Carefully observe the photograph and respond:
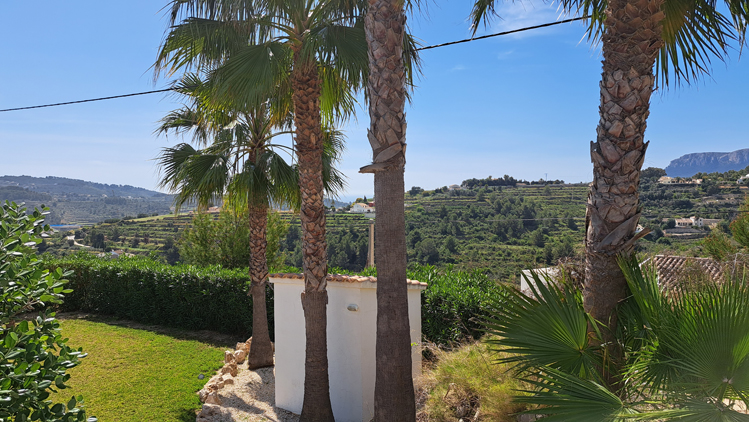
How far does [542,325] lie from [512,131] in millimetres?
27922

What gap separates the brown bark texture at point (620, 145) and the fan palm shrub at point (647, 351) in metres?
0.18

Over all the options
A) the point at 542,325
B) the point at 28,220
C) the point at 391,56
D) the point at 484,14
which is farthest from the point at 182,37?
the point at 542,325

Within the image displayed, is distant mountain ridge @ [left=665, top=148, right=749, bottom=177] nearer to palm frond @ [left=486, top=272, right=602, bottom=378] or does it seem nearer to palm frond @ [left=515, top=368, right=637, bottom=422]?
palm frond @ [left=486, top=272, right=602, bottom=378]

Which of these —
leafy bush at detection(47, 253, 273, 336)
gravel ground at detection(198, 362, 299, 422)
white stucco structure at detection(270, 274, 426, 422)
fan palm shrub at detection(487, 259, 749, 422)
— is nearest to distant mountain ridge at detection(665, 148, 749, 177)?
leafy bush at detection(47, 253, 273, 336)

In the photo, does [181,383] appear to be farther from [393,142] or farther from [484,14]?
[484,14]

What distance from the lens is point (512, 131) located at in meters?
29.6

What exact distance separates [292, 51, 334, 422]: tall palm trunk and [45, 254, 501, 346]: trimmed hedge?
2.73 m

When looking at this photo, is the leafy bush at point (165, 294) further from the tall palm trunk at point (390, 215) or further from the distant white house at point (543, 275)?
the tall palm trunk at point (390, 215)

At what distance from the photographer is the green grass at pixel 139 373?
812 centimetres

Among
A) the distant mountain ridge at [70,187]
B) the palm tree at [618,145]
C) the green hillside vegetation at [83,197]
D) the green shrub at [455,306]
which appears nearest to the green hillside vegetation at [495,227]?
the green shrub at [455,306]

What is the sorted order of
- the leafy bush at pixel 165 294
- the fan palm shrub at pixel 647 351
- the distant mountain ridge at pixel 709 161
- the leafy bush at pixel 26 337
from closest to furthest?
the leafy bush at pixel 26 337, the fan palm shrub at pixel 647 351, the leafy bush at pixel 165 294, the distant mountain ridge at pixel 709 161

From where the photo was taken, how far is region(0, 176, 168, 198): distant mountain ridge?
2795 inches

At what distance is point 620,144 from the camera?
148 inches

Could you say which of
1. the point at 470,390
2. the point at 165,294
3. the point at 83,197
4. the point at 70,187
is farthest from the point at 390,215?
the point at 70,187
